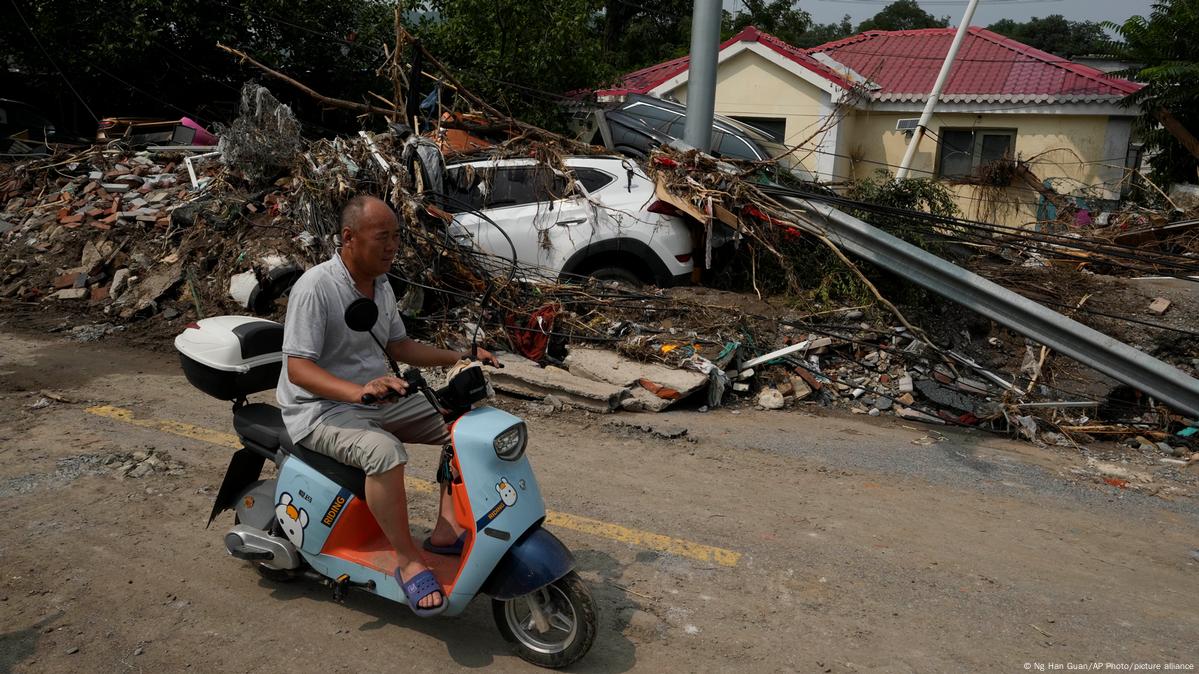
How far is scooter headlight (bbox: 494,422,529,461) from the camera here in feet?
10.9

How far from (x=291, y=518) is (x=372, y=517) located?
332mm

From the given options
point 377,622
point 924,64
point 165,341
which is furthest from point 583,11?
point 377,622

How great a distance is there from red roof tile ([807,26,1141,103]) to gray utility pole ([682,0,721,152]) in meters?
8.74

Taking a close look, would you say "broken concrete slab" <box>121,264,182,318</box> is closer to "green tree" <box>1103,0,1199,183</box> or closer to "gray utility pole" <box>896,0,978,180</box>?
"gray utility pole" <box>896,0,978,180</box>

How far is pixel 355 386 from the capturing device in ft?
10.9

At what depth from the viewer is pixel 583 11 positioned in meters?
16.0

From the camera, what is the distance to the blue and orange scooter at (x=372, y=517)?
130 inches

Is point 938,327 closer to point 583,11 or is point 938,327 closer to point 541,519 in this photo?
point 541,519

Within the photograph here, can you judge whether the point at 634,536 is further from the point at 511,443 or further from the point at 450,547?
the point at 511,443

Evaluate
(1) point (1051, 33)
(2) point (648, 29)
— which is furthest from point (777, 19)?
(1) point (1051, 33)

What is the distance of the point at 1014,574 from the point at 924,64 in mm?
18566

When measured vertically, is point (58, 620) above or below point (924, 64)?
below

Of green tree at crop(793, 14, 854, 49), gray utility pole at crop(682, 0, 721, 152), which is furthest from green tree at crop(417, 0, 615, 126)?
green tree at crop(793, 14, 854, 49)

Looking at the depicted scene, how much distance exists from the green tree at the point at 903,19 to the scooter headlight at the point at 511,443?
60.5 metres
